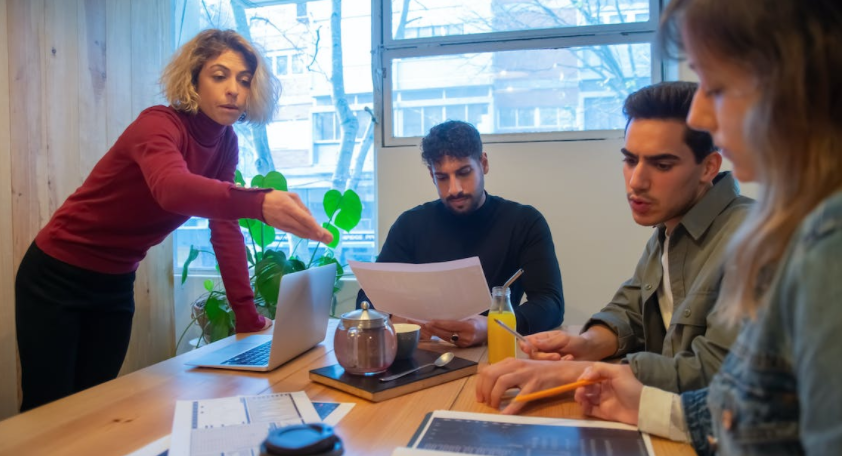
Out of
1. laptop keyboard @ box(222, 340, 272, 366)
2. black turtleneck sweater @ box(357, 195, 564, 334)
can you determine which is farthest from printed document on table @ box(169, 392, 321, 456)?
black turtleneck sweater @ box(357, 195, 564, 334)

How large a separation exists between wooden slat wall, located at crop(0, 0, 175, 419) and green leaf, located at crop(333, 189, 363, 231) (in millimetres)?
843

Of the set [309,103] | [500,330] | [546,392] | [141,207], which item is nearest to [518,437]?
[546,392]

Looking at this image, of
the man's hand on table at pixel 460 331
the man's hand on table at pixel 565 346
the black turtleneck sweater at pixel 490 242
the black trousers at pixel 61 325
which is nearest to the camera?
the man's hand on table at pixel 565 346

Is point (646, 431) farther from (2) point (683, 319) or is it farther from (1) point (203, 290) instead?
(1) point (203, 290)

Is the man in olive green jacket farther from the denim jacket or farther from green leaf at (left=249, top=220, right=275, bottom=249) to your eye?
green leaf at (left=249, top=220, right=275, bottom=249)

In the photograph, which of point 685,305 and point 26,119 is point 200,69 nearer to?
point 26,119

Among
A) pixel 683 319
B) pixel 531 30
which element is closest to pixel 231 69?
pixel 683 319

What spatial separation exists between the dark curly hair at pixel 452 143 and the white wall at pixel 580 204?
0.57m

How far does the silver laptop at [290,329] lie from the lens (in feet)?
3.87

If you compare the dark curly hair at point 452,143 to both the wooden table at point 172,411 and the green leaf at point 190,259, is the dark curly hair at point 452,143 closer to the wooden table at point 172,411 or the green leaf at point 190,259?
the wooden table at point 172,411

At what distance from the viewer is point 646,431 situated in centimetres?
80

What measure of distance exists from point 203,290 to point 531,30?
7.11 feet

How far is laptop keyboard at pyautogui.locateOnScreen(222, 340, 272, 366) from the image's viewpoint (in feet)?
4.00

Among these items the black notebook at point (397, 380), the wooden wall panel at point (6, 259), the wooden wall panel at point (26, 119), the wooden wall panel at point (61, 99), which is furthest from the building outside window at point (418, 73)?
the black notebook at point (397, 380)
